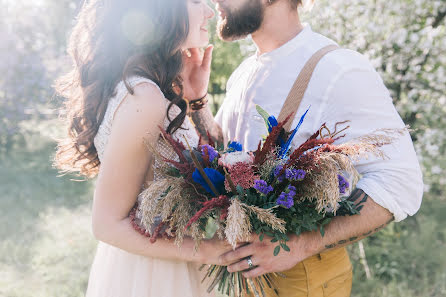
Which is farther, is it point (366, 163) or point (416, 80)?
point (416, 80)

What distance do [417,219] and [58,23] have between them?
16.7m

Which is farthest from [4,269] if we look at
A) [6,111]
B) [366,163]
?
[6,111]

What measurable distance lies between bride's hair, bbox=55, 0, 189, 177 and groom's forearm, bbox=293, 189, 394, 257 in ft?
2.77

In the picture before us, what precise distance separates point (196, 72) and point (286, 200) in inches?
55.7

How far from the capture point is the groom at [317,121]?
6.31 feet

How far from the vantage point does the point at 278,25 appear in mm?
2584

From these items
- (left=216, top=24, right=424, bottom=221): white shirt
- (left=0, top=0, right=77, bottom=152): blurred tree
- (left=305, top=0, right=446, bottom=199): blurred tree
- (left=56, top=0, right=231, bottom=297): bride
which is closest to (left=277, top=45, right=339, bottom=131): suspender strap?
(left=216, top=24, right=424, bottom=221): white shirt

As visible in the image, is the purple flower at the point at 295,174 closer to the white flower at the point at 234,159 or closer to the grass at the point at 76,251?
the white flower at the point at 234,159

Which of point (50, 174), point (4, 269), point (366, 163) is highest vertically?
point (366, 163)

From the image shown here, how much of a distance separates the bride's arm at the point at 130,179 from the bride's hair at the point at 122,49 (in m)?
0.15

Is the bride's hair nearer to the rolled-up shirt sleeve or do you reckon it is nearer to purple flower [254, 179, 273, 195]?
purple flower [254, 179, 273, 195]

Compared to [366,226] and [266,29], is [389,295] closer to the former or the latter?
[366,226]

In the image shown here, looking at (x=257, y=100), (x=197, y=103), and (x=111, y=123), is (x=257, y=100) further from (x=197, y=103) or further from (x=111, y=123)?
(x=111, y=123)

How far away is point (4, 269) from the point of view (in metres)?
5.04
